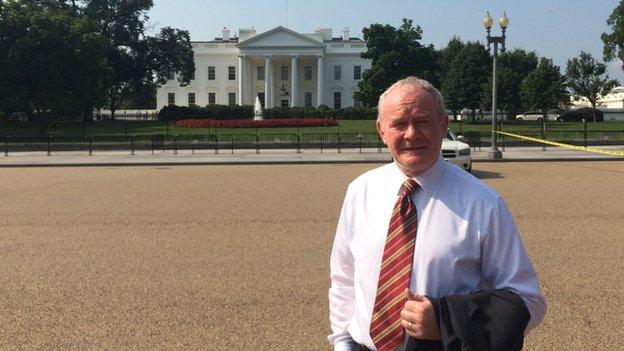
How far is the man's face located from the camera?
217cm

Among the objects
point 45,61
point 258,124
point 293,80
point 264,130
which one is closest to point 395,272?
point 264,130

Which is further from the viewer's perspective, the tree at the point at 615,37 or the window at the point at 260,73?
the window at the point at 260,73

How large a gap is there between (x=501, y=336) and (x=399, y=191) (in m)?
0.59

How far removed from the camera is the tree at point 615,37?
2591 inches

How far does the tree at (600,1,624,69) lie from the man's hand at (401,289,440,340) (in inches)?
2861

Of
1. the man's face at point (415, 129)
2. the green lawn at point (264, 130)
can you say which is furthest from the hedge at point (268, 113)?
the man's face at point (415, 129)

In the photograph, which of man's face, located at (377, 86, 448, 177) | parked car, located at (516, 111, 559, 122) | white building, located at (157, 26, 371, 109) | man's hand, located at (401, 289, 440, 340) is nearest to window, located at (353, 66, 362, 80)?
white building, located at (157, 26, 371, 109)

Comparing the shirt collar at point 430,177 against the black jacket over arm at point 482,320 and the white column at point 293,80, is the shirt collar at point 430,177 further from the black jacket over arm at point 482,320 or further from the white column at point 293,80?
the white column at point 293,80

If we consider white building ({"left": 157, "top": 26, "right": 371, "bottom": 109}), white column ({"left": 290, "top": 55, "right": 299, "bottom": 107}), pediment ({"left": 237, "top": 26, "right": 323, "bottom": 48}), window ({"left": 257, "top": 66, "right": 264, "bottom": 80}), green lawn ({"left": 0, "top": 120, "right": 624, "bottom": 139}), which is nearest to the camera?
green lawn ({"left": 0, "top": 120, "right": 624, "bottom": 139})

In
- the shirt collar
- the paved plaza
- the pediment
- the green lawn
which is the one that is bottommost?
the paved plaza

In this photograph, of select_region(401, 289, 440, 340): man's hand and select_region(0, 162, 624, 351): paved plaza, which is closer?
select_region(401, 289, 440, 340): man's hand

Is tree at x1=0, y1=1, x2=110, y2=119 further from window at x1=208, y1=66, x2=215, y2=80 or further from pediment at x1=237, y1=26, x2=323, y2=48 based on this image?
window at x1=208, y1=66, x2=215, y2=80

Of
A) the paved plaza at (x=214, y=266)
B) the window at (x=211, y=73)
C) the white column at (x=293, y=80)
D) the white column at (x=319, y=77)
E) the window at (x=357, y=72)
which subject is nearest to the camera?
the paved plaza at (x=214, y=266)

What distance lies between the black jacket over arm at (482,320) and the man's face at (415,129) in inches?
19.3
